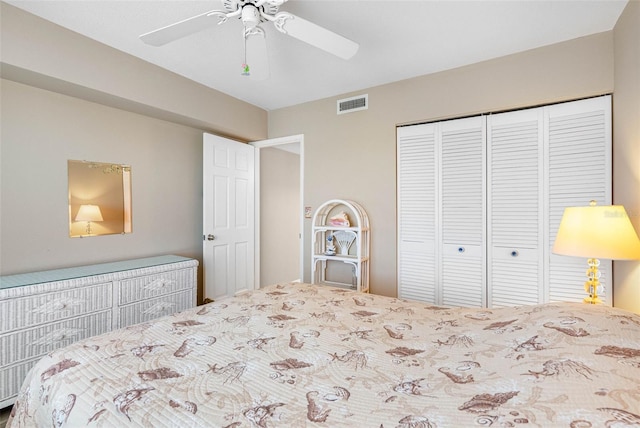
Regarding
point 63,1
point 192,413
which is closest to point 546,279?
point 192,413

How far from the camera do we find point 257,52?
1.92 metres

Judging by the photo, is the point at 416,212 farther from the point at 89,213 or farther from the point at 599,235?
the point at 89,213

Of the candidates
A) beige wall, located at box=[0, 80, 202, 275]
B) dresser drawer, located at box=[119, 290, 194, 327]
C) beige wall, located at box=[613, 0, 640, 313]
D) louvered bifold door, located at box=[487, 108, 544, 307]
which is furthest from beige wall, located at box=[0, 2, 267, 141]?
beige wall, located at box=[613, 0, 640, 313]

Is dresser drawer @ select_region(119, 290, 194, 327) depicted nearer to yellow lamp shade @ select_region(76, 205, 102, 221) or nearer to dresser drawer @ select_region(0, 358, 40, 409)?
dresser drawer @ select_region(0, 358, 40, 409)

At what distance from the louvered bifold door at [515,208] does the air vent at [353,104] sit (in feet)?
3.96

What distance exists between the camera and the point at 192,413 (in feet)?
2.81

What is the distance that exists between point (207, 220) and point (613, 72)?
3.73 meters

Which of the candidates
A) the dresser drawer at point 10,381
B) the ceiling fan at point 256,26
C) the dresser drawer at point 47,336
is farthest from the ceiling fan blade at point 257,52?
the dresser drawer at point 10,381

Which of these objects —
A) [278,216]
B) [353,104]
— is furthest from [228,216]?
[353,104]

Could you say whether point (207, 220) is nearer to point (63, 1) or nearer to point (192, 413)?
point (63, 1)

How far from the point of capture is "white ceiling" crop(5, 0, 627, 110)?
1903 mm

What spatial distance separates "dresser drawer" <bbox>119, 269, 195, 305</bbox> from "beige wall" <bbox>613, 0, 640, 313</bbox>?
329 cm

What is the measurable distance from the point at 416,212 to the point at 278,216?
2291 millimetres

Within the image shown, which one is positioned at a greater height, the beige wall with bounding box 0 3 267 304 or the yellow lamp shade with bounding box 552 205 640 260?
the beige wall with bounding box 0 3 267 304
